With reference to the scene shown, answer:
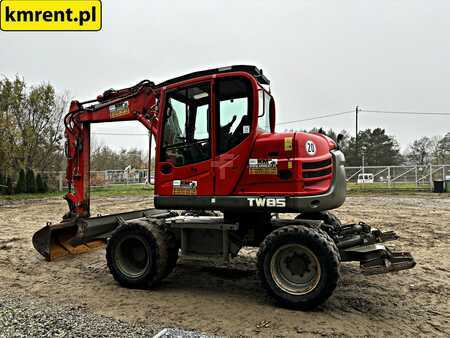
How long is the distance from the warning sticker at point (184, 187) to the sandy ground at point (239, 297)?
1054 millimetres

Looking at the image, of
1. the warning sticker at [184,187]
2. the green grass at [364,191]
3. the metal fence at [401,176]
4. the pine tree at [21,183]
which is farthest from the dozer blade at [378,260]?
the pine tree at [21,183]

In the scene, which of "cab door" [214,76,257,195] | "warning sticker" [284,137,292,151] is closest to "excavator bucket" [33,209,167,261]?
"cab door" [214,76,257,195]

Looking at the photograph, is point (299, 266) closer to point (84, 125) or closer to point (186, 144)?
point (186, 144)

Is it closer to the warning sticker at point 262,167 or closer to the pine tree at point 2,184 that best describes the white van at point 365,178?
the pine tree at point 2,184

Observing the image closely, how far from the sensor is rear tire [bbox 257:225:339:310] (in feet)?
14.5

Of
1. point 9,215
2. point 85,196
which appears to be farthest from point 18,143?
point 85,196

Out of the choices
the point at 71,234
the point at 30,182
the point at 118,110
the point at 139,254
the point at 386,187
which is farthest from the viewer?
the point at 386,187

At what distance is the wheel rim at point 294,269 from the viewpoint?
462 cm

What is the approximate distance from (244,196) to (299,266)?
1156mm

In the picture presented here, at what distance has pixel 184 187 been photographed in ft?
18.0

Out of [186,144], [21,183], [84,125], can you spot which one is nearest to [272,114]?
[186,144]

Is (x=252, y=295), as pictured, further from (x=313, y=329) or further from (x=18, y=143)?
(x=18, y=143)

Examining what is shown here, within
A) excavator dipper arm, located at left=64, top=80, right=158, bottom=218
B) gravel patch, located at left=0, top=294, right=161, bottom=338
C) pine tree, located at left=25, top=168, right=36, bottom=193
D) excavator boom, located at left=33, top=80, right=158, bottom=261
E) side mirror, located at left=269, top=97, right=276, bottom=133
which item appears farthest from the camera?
pine tree, located at left=25, top=168, right=36, bottom=193

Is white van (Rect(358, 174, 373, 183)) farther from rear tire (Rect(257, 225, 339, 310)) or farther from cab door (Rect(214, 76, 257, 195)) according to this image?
rear tire (Rect(257, 225, 339, 310))
